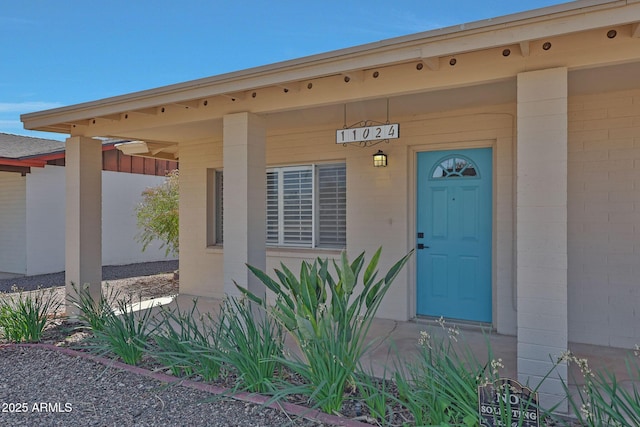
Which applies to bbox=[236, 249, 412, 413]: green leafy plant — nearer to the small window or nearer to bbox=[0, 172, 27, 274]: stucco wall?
the small window

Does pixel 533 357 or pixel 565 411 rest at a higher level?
Result: pixel 533 357

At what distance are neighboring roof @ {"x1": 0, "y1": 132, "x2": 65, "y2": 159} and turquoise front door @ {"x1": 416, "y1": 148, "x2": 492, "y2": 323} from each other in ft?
32.6

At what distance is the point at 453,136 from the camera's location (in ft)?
18.4

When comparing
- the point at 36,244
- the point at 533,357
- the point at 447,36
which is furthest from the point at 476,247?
the point at 36,244

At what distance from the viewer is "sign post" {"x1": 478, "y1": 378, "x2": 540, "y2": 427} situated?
2.40 metres

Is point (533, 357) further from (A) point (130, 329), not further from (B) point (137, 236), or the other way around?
(B) point (137, 236)

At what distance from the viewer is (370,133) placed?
178 inches

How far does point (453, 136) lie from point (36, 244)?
1069 centimetres

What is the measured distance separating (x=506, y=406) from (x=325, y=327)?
1263mm

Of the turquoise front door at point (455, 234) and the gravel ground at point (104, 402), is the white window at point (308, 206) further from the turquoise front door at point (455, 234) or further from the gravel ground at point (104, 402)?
the gravel ground at point (104, 402)

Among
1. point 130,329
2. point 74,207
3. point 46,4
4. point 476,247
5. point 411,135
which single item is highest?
point 46,4

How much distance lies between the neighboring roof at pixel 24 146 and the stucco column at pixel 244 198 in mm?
8321

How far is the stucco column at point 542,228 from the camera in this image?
3311mm

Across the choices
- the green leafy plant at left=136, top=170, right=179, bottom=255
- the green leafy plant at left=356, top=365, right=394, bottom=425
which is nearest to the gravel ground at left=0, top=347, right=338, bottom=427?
the green leafy plant at left=356, top=365, right=394, bottom=425
